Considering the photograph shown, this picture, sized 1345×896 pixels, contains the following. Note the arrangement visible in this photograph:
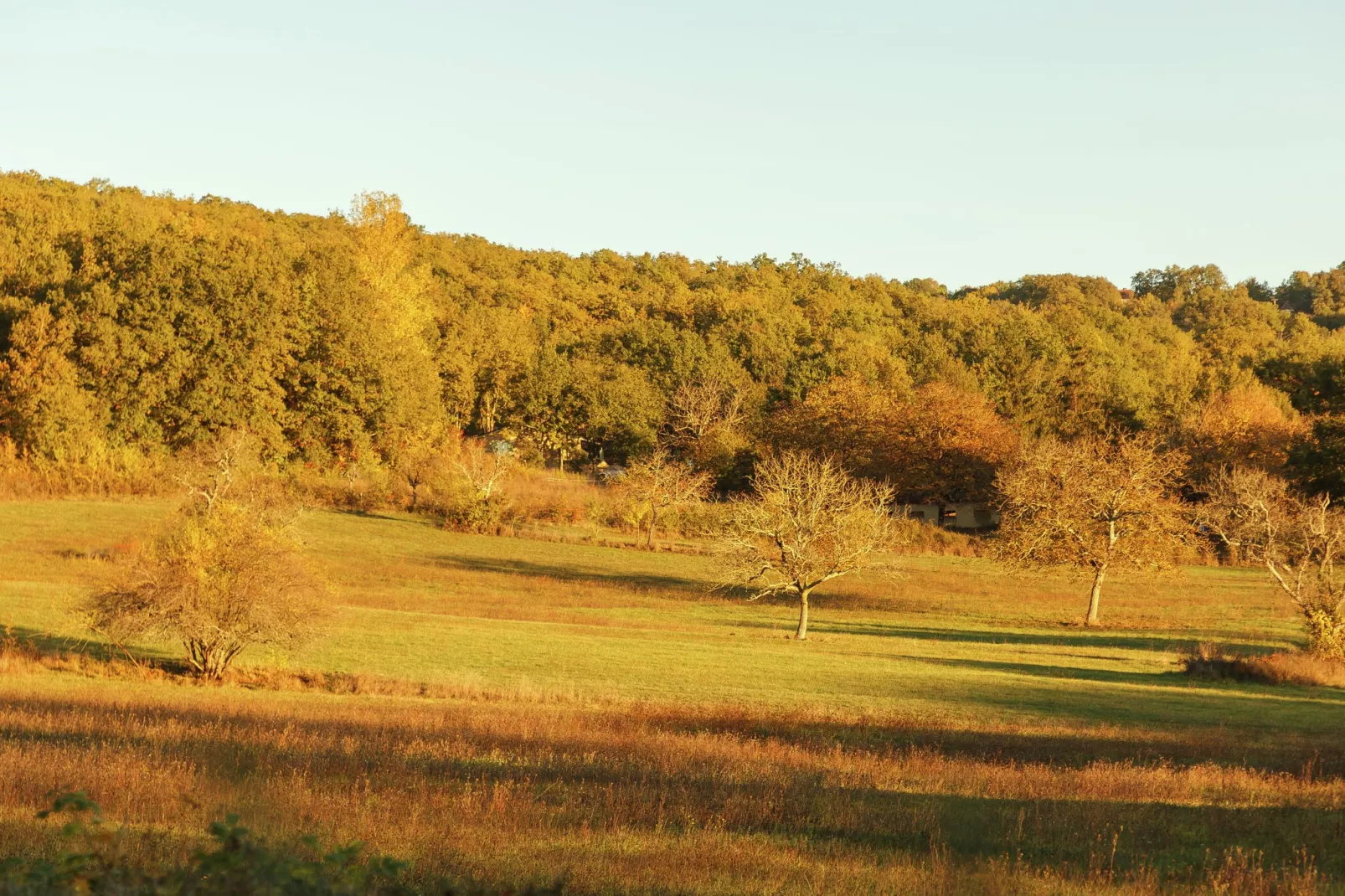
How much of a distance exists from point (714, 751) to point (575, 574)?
43.5 m

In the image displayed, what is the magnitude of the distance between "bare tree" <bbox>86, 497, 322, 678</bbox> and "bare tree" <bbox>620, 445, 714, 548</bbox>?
46.9m

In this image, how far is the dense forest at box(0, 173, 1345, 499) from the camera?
7388cm

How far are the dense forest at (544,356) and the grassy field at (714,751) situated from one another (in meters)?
25.6

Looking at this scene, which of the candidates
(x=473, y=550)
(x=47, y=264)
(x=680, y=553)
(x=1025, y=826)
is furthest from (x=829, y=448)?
(x=1025, y=826)

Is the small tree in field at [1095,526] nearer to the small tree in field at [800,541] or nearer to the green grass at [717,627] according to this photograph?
the green grass at [717,627]

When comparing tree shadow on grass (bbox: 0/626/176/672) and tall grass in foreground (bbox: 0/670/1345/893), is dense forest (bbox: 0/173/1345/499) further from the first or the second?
tall grass in foreground (bbox: 0/670/1345/893)

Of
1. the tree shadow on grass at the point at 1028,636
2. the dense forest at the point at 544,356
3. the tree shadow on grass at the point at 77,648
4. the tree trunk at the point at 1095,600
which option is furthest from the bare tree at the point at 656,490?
the tree shadow on grass at the point at 77,648

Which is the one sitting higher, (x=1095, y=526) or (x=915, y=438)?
(x=915, y=438)

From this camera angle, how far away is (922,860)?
10.7m

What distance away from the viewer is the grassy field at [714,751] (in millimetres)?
10445

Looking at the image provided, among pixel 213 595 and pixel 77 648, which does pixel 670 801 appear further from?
pixel 77 648

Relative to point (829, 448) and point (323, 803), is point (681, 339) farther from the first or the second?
point (323, 803)

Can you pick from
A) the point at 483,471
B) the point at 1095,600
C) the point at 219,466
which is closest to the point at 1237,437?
the point at 1095,600

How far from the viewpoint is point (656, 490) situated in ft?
264
